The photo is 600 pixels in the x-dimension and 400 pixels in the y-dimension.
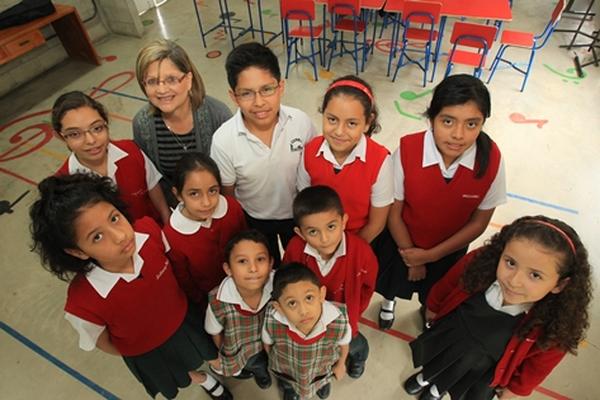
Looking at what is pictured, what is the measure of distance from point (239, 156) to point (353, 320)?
34.5 inches

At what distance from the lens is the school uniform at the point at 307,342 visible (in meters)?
1.35

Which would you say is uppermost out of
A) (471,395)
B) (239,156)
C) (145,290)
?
(239,156)

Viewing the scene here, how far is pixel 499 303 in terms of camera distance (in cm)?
128

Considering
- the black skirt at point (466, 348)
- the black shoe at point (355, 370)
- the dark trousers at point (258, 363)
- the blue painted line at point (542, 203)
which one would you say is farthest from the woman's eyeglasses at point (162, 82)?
the blue painted line at point (542, 203)

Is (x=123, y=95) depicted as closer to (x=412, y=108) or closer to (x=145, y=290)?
(x=412, y=108)

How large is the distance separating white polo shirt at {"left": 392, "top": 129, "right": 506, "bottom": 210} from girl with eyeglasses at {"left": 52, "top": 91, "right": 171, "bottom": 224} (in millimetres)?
1095

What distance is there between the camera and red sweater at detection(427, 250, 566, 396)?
1.27 meters

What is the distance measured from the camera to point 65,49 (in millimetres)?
5070

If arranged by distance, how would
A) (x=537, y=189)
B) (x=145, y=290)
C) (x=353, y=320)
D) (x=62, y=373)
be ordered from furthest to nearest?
(x=537, y=189), (x=62, y=373), (x=353, y=320), (x=145, y=290)

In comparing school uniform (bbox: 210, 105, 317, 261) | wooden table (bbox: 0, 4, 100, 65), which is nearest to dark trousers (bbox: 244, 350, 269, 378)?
school uniform (bbox: 210, 105, 317, 261)

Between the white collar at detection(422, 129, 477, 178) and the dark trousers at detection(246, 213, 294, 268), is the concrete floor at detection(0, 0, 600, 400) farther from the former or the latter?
the white collar at detection(422, 129, 477, 178)

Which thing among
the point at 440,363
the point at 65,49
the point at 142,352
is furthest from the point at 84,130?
the point at 65,49

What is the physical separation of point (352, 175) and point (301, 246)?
353 mm

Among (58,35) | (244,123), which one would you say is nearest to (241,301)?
(244,123)
